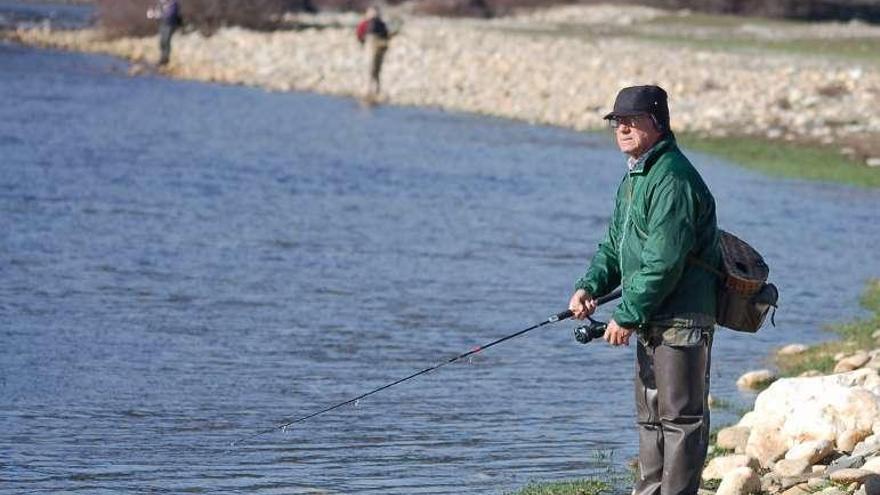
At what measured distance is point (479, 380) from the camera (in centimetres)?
1159

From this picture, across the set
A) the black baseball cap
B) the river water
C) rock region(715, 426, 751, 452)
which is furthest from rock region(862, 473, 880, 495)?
the river water

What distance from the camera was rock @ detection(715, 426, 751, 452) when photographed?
906cm

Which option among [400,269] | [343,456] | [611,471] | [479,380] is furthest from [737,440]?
[400,269]

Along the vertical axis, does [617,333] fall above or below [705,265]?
below

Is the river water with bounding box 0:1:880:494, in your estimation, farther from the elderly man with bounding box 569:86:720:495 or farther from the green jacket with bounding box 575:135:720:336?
the green jacket with bounding box 575:135:720:336

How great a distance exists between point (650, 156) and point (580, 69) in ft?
111

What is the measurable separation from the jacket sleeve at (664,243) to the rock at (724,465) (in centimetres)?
179

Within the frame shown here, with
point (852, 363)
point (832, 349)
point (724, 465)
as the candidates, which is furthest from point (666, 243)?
point (832, 349)

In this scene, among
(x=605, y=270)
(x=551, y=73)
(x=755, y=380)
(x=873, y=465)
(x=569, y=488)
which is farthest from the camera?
(x=551, y=73)

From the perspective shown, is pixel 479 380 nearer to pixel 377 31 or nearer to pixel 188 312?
pixel 188 312

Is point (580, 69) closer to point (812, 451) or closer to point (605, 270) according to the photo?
point (812, 451)

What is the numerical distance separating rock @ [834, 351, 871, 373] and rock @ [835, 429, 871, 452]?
2.60 metres

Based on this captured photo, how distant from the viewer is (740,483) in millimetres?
7715

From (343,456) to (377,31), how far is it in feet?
93.4
